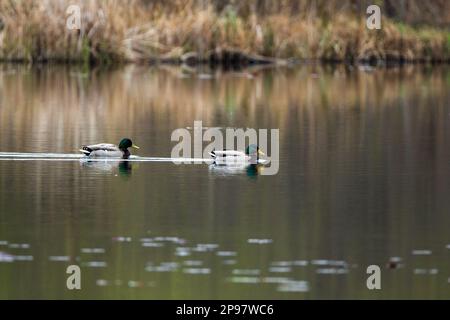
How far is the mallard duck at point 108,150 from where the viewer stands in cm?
1432

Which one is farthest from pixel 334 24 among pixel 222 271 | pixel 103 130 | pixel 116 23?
pixel 222 271

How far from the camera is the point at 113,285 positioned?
8703mm

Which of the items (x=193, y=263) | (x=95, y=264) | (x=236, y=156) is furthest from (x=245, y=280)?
(x=236, y=156)

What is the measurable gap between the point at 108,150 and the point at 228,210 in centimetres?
348

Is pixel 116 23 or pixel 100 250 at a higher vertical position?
pixel 116 23

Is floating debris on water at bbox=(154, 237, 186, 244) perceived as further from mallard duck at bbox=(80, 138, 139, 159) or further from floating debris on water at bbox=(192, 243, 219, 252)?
mallard duck at bbox=(80, 138, 139, 159)

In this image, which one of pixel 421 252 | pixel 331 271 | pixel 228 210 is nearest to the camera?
pixel 331 271

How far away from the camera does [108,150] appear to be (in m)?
14.4

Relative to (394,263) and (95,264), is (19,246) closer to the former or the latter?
(95,264)

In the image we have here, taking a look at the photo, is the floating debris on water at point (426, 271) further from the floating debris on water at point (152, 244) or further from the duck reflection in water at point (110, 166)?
the duck reflection in water at point (110, 166)

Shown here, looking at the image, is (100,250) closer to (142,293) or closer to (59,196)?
(142,293)

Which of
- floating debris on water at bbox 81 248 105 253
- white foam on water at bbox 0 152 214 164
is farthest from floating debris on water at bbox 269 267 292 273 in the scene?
white foam on water at bbox 0 152 214 164

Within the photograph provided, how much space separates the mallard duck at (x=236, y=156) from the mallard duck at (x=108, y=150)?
90 cm
